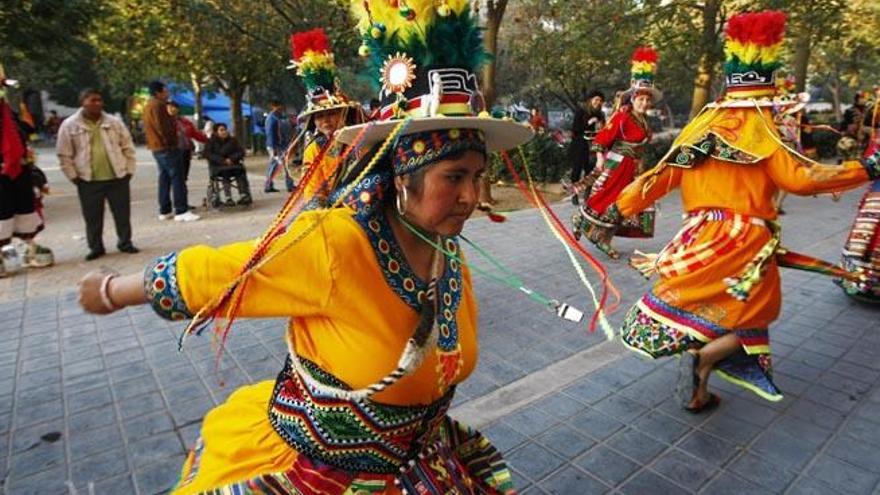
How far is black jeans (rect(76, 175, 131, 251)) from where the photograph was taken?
7117 millimetres

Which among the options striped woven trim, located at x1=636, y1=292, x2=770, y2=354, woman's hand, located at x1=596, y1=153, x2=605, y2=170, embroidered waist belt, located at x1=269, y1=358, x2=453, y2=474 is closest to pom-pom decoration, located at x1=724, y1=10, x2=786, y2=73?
striped woven trim, located at x1=636, y1=292, x2=770, y2=354

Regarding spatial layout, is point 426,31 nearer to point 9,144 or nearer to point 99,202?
point 9,144

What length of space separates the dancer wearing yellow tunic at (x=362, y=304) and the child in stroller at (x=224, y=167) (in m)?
9.75

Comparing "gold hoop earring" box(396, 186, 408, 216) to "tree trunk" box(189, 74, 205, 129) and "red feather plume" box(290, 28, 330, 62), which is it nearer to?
"red feather plume" box(290, 28, 330, 62)

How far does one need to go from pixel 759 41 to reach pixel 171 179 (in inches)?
354

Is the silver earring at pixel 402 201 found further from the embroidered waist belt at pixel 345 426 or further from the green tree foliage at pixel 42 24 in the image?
the green tree foliage at pixel 42 24

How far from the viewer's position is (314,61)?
16.5 feet

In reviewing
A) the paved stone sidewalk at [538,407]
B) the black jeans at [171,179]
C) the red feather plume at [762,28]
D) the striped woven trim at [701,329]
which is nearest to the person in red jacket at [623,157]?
the paved stone sidewalk at [538,407]

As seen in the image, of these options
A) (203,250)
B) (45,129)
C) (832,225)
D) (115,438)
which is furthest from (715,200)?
(45,129)

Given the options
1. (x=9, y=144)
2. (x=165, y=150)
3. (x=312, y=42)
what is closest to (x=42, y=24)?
(x=165, y=150)

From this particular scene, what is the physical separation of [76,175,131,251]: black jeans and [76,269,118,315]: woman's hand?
6688 mm

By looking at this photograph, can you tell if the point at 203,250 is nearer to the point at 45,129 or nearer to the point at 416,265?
the point at 416,265

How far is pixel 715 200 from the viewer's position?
3.29 meters

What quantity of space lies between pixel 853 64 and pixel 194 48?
26.8 metres
